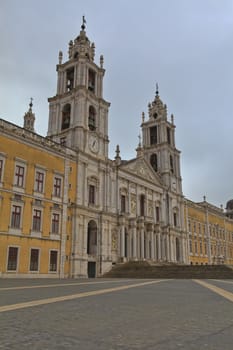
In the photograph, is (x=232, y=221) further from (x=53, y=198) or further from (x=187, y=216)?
(x=53, y=198)

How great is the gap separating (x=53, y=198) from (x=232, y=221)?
2178 inches

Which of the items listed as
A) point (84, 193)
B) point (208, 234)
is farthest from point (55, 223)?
point (208, 234)

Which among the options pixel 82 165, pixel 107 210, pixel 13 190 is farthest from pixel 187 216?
pixel 13 190

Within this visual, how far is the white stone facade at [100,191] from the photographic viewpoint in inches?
1416

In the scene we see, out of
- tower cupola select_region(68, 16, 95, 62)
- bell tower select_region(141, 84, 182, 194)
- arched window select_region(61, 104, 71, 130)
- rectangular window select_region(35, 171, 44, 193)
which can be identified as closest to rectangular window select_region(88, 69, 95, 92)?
tower cupola select_region(68, 16, 95, 62)

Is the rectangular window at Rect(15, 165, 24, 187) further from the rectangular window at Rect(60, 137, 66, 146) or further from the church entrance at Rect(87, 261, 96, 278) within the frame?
the church entrance at Rect(87, 261, 96, 278)

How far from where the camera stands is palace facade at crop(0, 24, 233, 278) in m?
28.8

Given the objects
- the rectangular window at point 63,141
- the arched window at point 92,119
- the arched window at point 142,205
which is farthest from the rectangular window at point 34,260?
the arched window at point 142,205

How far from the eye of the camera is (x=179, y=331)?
4.90 metres

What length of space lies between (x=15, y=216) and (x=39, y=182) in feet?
14.0

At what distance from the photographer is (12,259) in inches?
1075

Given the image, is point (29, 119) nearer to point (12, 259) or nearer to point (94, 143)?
point (94, 143)

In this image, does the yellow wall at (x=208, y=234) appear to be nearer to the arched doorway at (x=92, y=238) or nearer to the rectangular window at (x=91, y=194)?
the arched doorway at (x=92, y=238)

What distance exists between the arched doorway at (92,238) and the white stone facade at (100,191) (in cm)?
11
